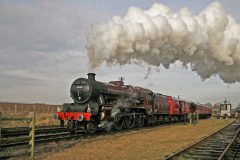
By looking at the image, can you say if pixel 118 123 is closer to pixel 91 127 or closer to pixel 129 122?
pixel 129 122

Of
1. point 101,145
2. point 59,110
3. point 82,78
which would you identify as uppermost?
point 82,78

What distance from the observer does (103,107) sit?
65.7 feet

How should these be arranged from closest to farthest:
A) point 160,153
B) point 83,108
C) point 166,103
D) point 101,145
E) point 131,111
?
point 160,153 < point 101,145 < point 83,108 < point 131,111 < point 166,103

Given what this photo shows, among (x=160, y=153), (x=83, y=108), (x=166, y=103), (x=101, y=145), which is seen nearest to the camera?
(x=160, y=153)

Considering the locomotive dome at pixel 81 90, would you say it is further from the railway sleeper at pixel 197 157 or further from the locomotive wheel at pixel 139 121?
the railway sleeper at pixel 197 157

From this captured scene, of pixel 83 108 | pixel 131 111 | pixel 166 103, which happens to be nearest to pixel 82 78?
pixel 83 108

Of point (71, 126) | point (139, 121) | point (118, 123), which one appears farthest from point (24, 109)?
point (71, 126)

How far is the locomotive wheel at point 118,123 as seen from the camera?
853 inches

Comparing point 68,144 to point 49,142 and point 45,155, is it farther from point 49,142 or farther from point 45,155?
point 45,155

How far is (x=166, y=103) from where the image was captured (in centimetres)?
3544

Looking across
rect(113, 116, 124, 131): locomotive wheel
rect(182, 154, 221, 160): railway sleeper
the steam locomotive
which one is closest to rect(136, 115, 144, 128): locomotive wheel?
the steam locomotive

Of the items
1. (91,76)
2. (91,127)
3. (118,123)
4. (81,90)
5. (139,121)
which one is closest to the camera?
(91,127)

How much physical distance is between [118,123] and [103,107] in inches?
118

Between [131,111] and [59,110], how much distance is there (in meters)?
6.24
